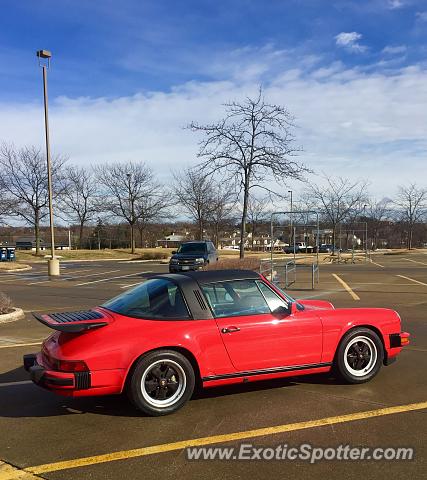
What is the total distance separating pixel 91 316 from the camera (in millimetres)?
4992

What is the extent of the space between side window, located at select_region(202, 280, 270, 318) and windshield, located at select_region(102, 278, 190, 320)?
317 millimetres

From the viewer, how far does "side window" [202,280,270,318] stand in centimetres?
510

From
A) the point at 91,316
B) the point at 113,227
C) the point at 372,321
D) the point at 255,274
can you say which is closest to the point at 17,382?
the point at 91,316

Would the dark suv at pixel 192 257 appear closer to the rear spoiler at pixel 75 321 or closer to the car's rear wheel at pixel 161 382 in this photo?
the rear spoiler at pixel 75 321

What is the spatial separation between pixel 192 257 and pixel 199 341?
17.2m

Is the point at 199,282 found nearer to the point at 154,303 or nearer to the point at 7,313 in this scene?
the point at 154,303

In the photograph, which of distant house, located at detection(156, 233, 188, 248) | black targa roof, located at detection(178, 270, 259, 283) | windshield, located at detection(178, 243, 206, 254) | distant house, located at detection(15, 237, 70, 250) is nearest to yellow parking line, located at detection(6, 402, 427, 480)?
black targa roof, located at detection(178, 270, 259, 283)

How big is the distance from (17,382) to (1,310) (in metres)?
4.69

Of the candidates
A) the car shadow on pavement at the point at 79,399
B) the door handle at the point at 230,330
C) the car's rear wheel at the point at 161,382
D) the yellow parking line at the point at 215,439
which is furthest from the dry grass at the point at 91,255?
the yellow parking line at the point at 215,439

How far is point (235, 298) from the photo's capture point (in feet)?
17.1

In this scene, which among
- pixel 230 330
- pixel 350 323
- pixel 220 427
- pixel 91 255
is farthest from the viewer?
pixel 91 255

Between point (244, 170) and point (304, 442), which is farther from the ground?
point (244, 170)

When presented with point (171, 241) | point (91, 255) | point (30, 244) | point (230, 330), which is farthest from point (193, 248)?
point (171, 241)

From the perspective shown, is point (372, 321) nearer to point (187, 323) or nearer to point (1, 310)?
point (187, 323)
